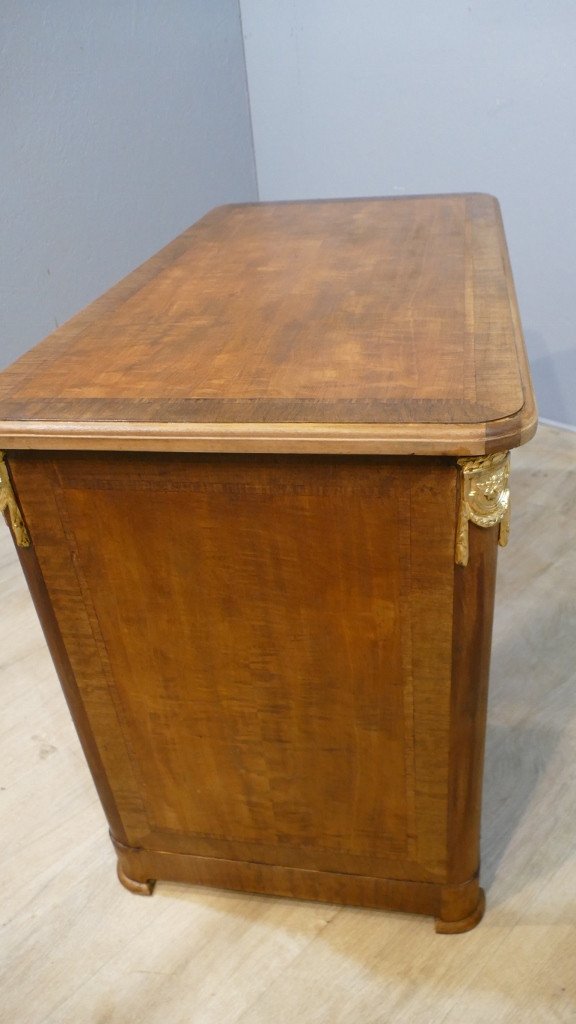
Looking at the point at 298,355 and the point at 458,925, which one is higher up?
the point at 298,355

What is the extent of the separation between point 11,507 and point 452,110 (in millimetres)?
2111

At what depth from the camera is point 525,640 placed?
76.7 inches

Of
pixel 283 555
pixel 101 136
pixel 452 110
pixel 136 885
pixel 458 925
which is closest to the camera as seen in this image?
pixel 283 555

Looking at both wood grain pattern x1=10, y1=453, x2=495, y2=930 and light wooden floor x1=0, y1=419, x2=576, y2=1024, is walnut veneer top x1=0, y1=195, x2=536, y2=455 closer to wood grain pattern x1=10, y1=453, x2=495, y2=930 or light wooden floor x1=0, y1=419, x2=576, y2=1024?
wood grain pattern x1=10, y1=453, x2=495, y2=930

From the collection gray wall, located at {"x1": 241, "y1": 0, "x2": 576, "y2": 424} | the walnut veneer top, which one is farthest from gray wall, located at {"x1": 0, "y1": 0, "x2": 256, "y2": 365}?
the walnut veneer top

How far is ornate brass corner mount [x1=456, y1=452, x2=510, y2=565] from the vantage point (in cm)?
95

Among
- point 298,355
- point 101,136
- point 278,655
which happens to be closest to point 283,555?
point 278,655

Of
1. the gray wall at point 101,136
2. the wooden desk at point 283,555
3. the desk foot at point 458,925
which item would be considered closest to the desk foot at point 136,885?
the wooden desk at point 283,555

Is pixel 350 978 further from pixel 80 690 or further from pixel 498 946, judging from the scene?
pixel 80 690

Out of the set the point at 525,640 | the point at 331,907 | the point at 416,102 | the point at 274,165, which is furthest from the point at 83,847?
the point at 274,165

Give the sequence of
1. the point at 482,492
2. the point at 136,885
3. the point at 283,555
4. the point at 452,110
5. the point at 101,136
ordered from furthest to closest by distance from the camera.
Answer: the point at 101,136 → the point at 452,110 → the point at 136,885 → the point at 283,555 → the point at 482,492

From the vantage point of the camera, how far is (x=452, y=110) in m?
2.64

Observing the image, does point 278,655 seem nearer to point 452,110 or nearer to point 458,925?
point 458,925

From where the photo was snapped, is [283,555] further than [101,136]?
No
